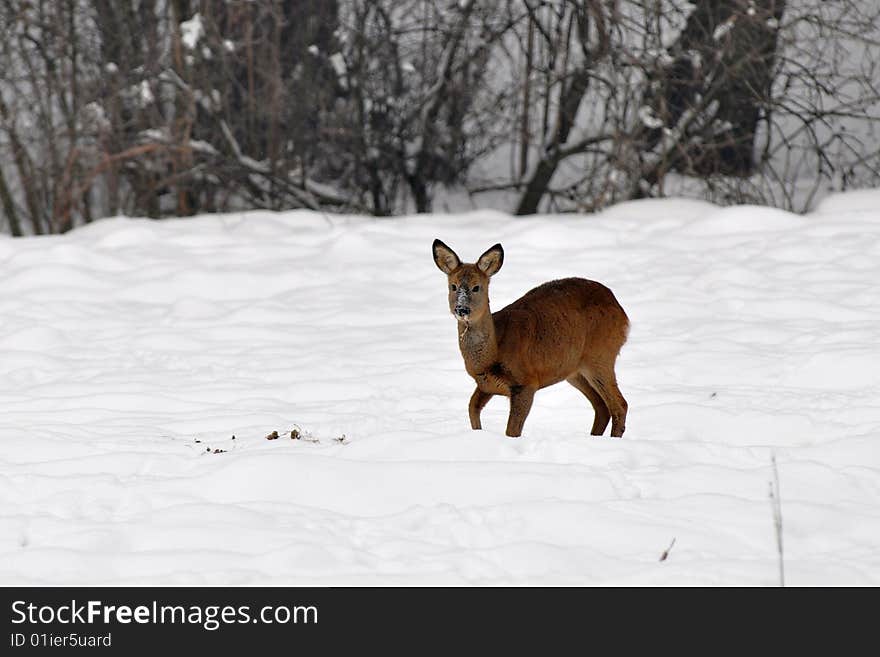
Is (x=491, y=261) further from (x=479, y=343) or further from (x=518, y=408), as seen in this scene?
(x=518, y=408)

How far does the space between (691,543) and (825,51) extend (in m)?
9.40

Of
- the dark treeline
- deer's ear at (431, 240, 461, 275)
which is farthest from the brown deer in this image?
the dark treeline

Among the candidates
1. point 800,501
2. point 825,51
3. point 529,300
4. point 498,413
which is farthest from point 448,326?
point 825,51

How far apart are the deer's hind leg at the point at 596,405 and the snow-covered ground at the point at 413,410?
0.49 feet

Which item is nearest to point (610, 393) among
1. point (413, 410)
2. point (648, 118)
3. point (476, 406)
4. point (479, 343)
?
point (476, 406)

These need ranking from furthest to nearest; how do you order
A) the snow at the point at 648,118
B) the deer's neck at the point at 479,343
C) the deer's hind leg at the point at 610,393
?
1. the snow at the point at 648,118
2. the deer's hind leg at the point at 610,393
3. the deer's neck at the point at 479,343

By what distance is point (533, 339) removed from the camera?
5828mm

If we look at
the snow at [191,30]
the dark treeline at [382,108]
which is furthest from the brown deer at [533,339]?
the snow at [191,30]

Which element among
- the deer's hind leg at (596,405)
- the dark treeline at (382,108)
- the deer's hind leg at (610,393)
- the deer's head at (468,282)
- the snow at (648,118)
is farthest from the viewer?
the dark treeline at (382,108)

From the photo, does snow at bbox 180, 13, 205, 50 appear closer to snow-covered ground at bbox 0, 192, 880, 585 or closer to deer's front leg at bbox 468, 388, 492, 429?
snow-covered ground at bbox 0, 192, 880, 585

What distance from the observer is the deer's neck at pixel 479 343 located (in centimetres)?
570

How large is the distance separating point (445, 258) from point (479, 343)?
0.46 meters

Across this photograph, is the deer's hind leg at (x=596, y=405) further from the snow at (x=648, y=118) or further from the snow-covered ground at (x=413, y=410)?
the snow at (x=648, y=118)
